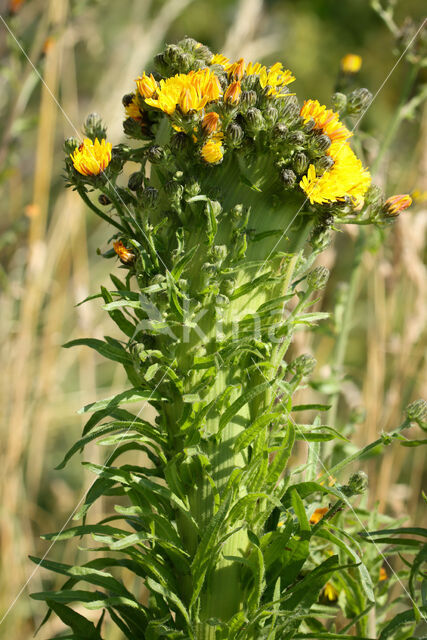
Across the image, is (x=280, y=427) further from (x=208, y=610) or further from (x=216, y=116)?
(x=216, y=116)

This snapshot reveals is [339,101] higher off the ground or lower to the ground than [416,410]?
higher

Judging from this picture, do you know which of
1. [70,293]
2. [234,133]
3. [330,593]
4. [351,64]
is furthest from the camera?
[70,293]

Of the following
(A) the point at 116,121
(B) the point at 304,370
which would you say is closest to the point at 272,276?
(B) the point at 304,370

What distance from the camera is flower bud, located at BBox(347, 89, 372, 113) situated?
0.64m

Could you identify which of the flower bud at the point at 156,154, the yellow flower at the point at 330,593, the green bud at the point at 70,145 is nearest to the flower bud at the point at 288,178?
the flower bud at the point at 156,154

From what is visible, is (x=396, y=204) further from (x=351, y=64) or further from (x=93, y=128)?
A: (x=351, y=64)

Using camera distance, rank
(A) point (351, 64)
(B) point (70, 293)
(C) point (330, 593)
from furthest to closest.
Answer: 1. (B) point (70, 293)
2. (A) point (351, 64)
3. (C) point (330, 593)

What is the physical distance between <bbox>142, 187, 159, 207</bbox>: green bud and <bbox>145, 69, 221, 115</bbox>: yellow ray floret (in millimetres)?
68

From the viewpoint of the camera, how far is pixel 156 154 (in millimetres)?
517

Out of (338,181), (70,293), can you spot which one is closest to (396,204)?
(338,181)

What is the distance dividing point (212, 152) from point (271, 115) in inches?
2.4

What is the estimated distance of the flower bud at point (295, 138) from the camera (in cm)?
50

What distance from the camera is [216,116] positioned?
19.8 inches

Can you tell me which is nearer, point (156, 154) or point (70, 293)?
point (156, 154)
